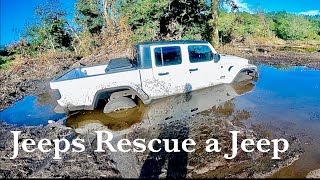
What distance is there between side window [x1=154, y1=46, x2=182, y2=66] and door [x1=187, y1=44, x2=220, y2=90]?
41 centimetres

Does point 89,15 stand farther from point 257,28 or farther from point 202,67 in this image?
point 257,28

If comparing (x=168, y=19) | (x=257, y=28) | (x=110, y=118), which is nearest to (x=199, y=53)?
(x=110, y=118)

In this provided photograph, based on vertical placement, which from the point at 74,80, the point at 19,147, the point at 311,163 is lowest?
the point at 311,163

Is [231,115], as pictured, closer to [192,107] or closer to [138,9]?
[192,107]

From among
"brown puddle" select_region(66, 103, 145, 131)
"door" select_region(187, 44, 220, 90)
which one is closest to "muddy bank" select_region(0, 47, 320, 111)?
"brown puddle" select_region(66, 103, 145, 131)

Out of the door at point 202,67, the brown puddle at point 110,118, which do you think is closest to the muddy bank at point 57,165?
the brown puddle at point 110,118

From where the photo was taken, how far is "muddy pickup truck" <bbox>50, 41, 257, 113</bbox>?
288 inches

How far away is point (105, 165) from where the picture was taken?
497 centimetres

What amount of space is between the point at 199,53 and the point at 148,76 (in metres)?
1.94

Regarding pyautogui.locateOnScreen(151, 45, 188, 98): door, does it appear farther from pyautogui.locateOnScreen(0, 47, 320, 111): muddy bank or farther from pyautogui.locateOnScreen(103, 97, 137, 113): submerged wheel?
pyautogui.locateOnScreen(0, 47, 320, 111): muddy bank

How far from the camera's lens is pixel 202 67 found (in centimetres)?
888

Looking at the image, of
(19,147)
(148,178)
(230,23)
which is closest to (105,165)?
(148,178)

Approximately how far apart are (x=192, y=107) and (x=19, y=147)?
444cm

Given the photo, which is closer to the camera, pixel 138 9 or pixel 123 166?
pixel 123 166
